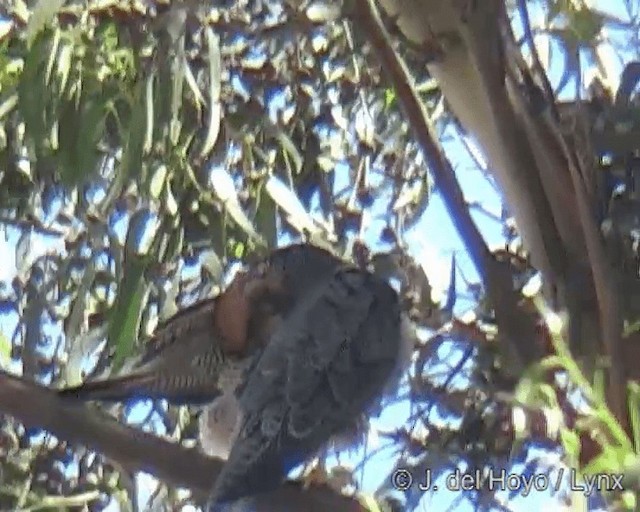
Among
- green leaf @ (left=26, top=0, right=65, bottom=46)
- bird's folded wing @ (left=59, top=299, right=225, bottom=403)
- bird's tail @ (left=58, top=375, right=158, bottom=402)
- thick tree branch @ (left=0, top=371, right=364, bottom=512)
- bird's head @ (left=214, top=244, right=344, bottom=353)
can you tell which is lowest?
thick tree branch @ (left=0, top=371, right=364, bottom=512)

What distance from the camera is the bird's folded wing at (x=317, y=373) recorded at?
3.67 feet

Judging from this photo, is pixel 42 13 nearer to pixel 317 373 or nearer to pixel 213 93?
pixel 213 93

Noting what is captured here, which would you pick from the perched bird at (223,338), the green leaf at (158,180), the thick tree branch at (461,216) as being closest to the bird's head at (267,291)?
the perched bird at (223,338)

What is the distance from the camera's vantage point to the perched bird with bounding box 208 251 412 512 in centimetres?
112

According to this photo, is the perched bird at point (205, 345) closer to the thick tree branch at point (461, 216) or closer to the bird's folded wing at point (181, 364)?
the bird's folded wing at point (181, 364)

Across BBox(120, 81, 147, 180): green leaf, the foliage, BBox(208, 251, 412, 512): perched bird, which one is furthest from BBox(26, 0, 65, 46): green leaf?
BBox(208, 251, 412, 512): perched bird

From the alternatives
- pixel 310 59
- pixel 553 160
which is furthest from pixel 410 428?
pixel 310 59

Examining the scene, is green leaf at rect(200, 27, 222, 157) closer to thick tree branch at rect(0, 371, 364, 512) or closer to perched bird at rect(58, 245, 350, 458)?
perched bird at rect(58, 245, 350, 458)

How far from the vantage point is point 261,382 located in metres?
1.19

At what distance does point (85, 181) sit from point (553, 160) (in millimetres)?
490

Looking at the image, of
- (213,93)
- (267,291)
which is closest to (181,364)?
(267,291)

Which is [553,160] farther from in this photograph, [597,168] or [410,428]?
[410,428]

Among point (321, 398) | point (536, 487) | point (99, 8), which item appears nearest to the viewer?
point (536, 487)

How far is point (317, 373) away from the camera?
119 centimetres
